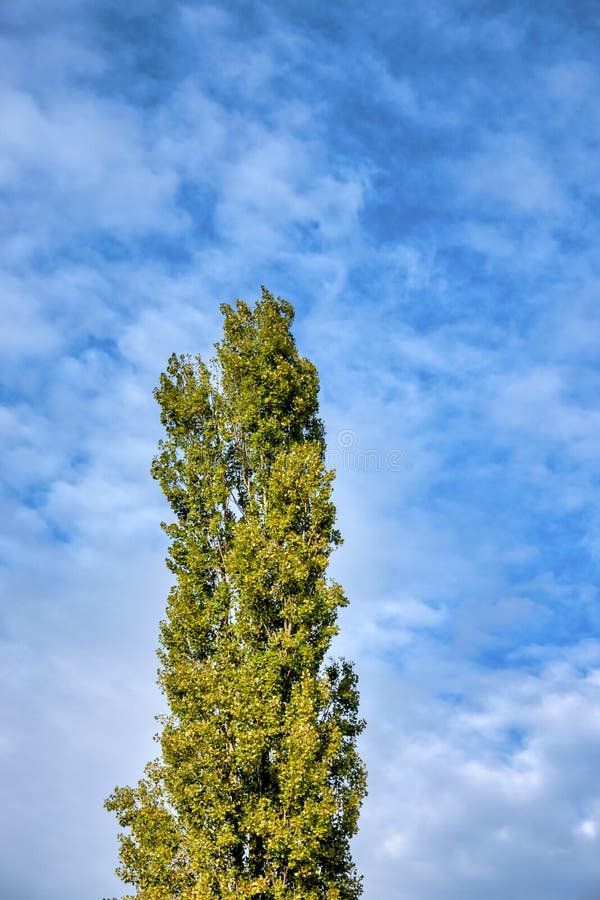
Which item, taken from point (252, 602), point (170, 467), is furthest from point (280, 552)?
point (170, 467)

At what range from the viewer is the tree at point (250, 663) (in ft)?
66.1

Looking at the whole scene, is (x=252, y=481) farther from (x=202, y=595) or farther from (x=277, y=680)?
(x=277, y=680)

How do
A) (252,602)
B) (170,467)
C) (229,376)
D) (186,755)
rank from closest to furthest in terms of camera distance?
(186,755), (252,602), (170,467), (229,376)

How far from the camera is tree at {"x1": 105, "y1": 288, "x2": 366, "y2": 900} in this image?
20.1m

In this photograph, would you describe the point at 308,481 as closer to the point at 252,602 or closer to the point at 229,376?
the point at 252,602

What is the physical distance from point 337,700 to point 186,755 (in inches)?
197

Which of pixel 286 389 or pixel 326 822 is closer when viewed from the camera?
pixel 326 822

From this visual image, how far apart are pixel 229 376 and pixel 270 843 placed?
15.8 metres

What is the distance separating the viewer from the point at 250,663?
73.0 ft

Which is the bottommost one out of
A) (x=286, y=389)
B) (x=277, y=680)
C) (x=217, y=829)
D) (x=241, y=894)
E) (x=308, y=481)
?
(x=241, y=894)

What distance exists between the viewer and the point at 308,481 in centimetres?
2461

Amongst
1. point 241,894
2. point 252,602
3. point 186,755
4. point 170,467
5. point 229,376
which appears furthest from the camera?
point 229,376

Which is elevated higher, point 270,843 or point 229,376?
point 229,376

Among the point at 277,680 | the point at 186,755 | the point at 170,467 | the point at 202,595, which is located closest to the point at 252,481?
the point at 170,467
